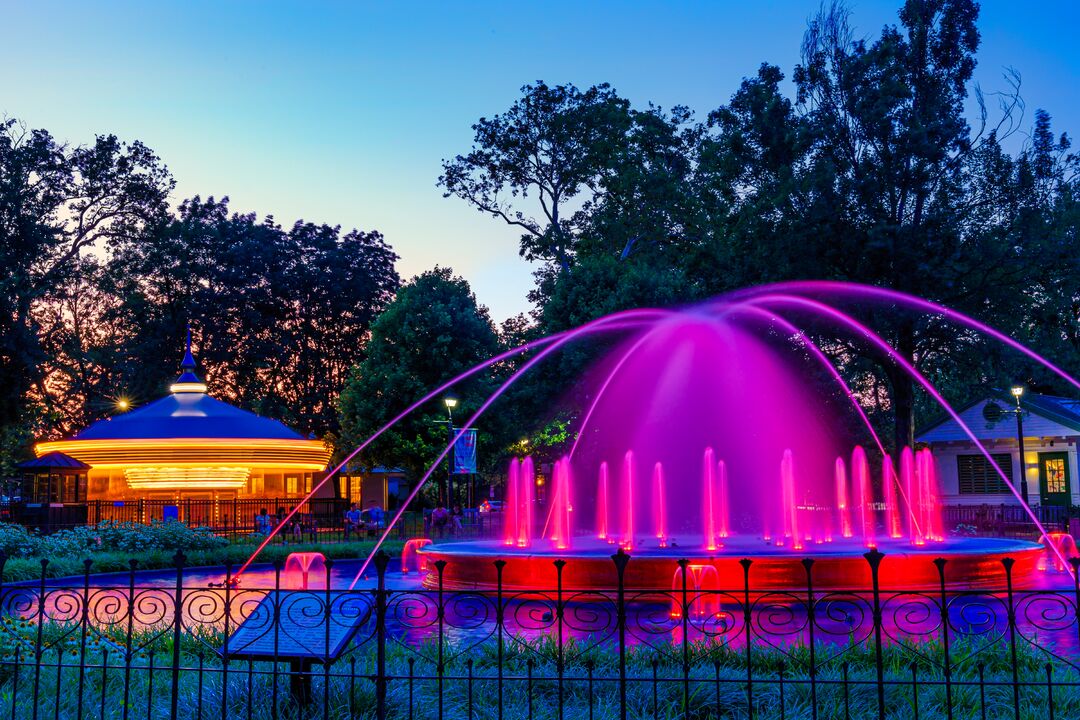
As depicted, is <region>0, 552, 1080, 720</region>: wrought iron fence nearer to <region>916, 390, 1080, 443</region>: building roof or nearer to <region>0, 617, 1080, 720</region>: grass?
<region>0, 617, 1080, 720</region>: grass

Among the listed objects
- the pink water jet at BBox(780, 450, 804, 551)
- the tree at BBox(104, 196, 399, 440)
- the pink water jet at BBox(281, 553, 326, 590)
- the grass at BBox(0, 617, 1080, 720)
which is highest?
the tree at BBox(104, 196, 399, 440)

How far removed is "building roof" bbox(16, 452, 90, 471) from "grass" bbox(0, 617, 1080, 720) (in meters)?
34.3

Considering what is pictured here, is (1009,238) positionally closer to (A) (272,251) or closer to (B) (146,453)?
(B) (146,453)

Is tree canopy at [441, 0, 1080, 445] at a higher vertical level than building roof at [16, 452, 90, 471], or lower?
higher

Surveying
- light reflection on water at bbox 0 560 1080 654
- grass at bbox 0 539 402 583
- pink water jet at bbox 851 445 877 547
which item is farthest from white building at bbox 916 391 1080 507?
light reflection on water at bbox 0 560 1080 654

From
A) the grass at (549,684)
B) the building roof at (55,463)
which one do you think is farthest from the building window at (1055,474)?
the building roof at (55,463)

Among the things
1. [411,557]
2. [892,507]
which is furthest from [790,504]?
[411,557]

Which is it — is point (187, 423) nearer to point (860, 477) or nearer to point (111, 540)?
point (111, 540)

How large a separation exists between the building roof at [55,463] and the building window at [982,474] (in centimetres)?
3861

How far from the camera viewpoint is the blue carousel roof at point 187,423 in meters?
42.8

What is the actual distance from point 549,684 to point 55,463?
3810 cm

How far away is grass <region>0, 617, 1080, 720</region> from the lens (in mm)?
→ 8000

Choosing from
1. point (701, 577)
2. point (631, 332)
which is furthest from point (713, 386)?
point (701, 577)

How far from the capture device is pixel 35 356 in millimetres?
45906
